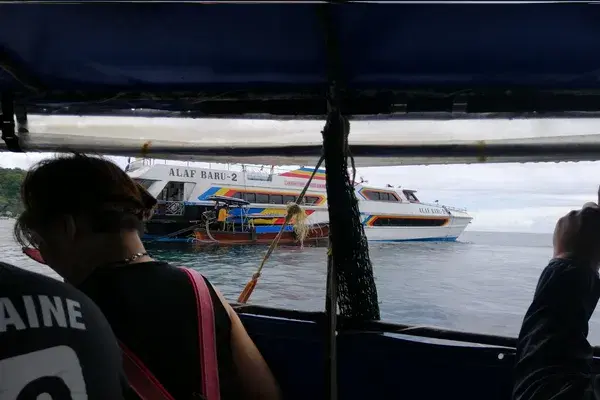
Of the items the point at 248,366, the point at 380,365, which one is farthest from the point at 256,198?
the point at 248,366

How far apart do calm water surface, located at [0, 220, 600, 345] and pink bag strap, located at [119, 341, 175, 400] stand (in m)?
4.04

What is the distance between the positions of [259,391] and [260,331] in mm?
692

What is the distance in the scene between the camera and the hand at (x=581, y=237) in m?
1.08

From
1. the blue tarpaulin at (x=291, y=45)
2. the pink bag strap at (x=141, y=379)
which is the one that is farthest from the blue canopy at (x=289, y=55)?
the pink bag strap at (x=141, y=379)

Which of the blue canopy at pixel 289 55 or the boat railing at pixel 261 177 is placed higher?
the blue canopy at pixel 289 55

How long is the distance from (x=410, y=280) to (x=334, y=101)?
11943 millimetres

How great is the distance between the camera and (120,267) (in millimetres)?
1082

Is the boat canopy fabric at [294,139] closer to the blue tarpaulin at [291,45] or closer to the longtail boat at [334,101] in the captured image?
the longtail boat at [334,101]

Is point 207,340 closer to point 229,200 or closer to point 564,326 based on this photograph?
point 564,326

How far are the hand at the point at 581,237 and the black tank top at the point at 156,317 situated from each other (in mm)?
902

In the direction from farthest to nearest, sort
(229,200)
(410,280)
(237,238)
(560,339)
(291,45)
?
(237,238) < (229,200) < (410,280) < (291,45) < (560,339)

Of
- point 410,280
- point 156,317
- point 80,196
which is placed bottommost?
point 410,280

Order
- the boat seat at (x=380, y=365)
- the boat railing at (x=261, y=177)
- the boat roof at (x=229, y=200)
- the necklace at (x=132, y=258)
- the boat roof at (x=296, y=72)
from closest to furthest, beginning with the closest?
1. the necklace at (x=132, y=258)
2. the boat roof at (x=296, y=72)
3. the boat seat at (x=380, y=365)
4. the boat roof at (x=229, y=200)
5. the boat railing at (x=261, y=177)

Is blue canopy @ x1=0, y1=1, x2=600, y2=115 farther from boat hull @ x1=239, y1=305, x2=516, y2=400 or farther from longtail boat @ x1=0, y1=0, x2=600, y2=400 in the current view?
boat hull @ x1=239, y1=305, x2=516, y2=400
